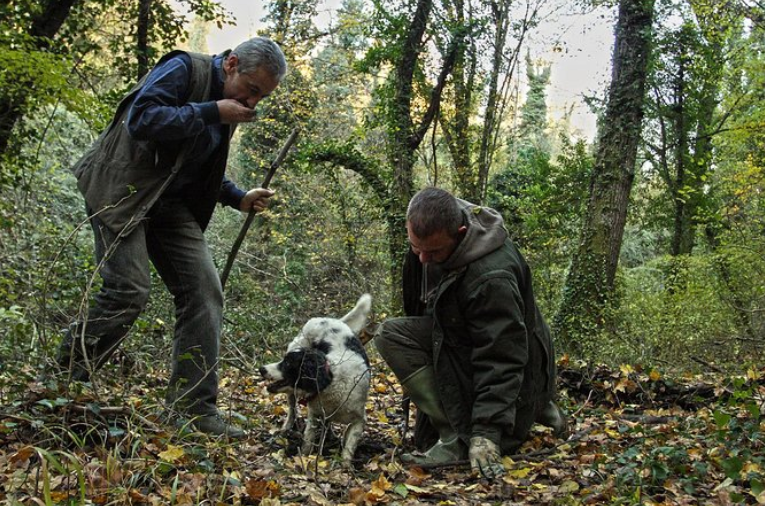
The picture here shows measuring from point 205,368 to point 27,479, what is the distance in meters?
1.36

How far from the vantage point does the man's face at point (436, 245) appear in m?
4.20

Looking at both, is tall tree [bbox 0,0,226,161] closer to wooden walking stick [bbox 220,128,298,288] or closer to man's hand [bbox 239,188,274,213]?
man's hand [bbox 239,188,274,213]

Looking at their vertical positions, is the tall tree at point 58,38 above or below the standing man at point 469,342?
above

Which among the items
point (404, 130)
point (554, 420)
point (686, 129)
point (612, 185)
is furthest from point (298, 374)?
point (686, 129)

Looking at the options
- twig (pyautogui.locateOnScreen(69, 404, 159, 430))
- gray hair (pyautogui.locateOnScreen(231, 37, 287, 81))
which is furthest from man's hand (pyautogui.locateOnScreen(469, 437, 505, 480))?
gray hair (pyautogui.locateOnScreen(231, 37, 287, 81))

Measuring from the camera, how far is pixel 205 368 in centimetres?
413

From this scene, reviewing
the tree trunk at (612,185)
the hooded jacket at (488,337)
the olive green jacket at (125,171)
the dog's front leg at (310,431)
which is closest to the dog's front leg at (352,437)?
the dog's front leg at (310,431)

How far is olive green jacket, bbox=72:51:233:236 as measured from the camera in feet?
12.6

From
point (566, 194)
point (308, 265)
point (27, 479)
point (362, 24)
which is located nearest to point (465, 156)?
point (566, 194)

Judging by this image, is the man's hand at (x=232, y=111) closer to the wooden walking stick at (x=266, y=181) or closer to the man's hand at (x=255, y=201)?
the wooden walking stick at (x=266, y=181)

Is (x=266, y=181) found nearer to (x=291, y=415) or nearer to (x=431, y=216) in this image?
(x=431, y=216)

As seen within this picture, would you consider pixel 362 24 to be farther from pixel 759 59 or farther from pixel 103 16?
pixel 759 59

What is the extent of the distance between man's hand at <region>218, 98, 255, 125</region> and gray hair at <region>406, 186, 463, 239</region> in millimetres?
1105

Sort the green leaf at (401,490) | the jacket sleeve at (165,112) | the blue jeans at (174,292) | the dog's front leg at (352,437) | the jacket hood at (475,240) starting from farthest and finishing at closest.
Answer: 1. the dog's front leg at (352,437)
2. the jacket hood at (475,240)
3. the blue jeans at (174,292)
4. the jacket sleeve at (165,112)
5. the green leaf at (401,490)
